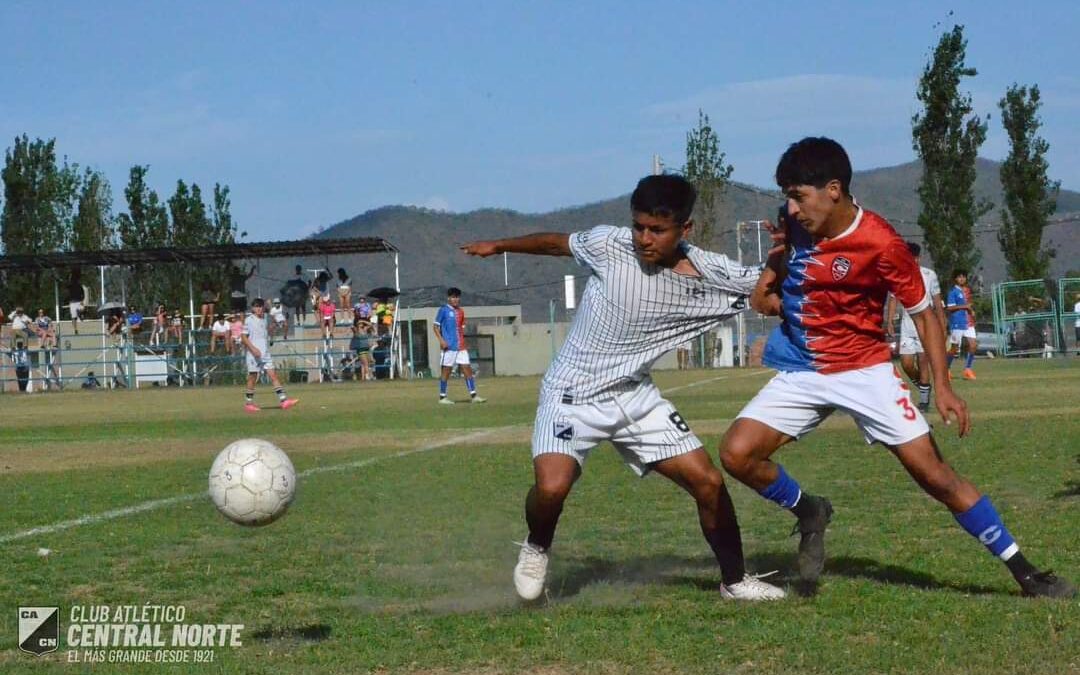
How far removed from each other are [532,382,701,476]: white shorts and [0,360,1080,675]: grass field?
67 cm

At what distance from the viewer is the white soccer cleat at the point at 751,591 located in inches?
247

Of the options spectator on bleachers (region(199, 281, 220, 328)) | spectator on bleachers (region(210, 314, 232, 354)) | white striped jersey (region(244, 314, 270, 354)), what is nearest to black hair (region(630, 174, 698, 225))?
white striped jersey (region(244, 314, 270, 354))

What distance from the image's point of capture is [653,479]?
36.8ft

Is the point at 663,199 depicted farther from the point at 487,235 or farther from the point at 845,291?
the point at 487,235

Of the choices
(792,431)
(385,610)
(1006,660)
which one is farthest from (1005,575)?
(385,610)

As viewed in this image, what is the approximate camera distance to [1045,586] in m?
5.99

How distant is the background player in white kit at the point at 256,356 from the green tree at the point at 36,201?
128 ft

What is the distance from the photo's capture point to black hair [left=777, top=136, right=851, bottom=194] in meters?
6.03

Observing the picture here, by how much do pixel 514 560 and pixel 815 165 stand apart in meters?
2.89

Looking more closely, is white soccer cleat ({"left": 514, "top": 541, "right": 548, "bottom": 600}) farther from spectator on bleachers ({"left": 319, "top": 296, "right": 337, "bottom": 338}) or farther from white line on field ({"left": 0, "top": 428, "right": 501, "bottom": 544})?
spectator on bleachers ({"left": 319, "top": 296, "right": 337, "bottom": 338})

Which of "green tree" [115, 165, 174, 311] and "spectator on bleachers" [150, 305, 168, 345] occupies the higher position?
"green tree" [115, 165, 174, 311]

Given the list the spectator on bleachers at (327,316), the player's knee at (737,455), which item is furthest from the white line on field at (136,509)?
the spectator on bleachers at (327,316)

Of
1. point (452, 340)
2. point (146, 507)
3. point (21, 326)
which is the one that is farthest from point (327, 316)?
point (146, 507)

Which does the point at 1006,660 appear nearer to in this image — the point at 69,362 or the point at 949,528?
the point at 949,528
